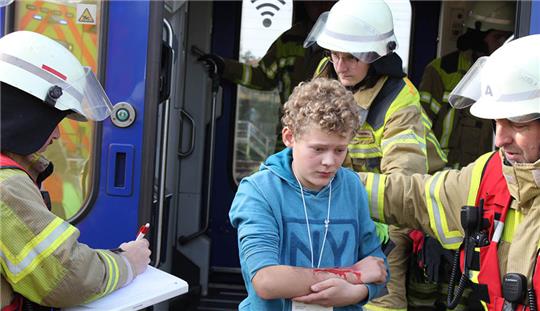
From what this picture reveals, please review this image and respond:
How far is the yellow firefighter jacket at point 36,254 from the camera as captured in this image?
64.3 inches

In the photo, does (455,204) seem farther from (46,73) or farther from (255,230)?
(46,73)

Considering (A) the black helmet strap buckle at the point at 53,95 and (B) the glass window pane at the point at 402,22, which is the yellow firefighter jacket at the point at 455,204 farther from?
(B) the glass window pane at the point at 402,22

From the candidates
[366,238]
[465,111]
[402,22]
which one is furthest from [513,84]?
[465,111]

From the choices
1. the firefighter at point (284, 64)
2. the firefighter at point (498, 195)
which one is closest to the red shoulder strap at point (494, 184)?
the firefighter at point (498, 195)

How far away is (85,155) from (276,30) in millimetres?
1825

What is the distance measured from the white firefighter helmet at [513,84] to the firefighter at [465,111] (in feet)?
7.99

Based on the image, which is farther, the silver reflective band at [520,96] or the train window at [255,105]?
the train window at [255,105]

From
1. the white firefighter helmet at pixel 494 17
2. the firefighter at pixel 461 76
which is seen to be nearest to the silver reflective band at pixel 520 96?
the firefighter at pixel 461 76

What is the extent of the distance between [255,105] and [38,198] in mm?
2810

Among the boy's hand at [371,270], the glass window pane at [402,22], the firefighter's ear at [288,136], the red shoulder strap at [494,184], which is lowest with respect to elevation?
the boy's hand at [371,270]

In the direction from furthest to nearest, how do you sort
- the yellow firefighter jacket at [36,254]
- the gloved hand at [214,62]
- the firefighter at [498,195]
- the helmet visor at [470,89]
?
1. the gloved hand at [214,62]
2. the helmet visor at [470,89]
3. the firefighter at [498,195]
4. the yellow firefighter jacket at [36,254]

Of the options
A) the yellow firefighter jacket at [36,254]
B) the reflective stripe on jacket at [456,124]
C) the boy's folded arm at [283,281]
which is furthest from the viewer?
the reflective stripe on jacket at [456,124]

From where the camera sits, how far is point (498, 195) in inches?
79.5

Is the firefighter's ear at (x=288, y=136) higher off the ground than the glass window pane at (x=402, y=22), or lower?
lower
